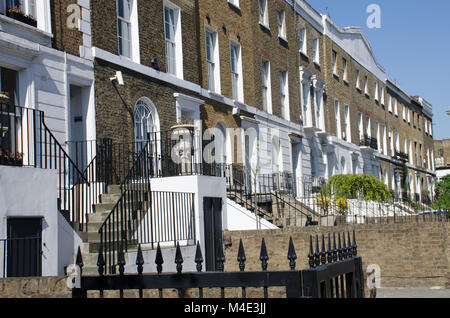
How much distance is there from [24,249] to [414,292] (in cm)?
831

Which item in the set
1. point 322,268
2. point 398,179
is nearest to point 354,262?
point 322,268

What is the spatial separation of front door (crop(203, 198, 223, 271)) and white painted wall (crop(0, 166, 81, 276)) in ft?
14.0

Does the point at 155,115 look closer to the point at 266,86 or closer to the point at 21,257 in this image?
the point at 21,257

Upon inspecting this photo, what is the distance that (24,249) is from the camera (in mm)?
9109

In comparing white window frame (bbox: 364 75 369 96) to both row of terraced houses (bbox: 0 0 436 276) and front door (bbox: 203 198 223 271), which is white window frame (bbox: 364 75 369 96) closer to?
row of terraced houses (bbox: 0 0 436 276)

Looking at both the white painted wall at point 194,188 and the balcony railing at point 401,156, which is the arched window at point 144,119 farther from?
the balcony railing at point 401,156

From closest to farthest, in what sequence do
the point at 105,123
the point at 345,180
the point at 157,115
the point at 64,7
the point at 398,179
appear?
the point at 64,7, the point at 105,123, the point at 157,115, the point at 345,180, the point at 398,179

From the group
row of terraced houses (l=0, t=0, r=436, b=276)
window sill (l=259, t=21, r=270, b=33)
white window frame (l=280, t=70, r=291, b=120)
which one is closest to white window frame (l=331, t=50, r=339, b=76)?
row of terraced houses (l=0, t=0, r=436, b=276)

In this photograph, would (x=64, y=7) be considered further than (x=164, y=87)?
No

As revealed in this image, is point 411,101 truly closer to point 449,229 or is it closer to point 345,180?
point 345,180

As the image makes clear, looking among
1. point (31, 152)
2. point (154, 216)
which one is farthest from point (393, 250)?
point (31, 152)

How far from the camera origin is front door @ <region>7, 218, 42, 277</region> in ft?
29.4
